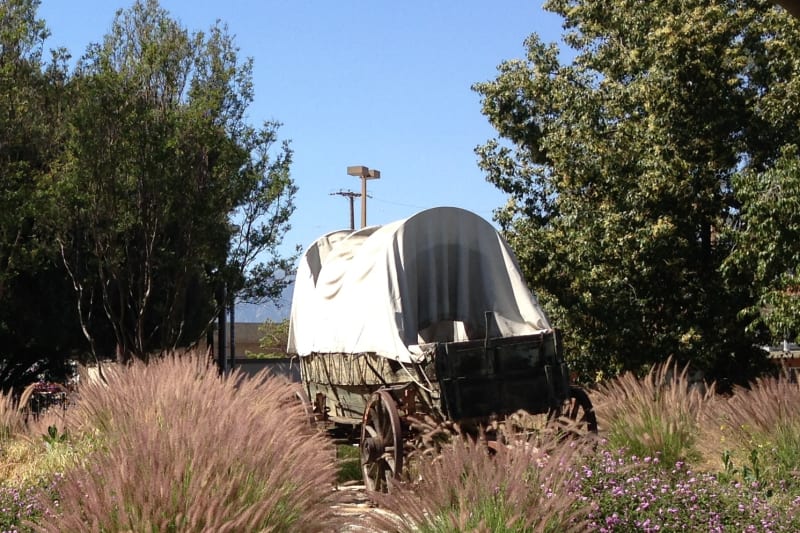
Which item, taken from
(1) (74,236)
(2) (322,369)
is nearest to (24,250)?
(1) (74,236)

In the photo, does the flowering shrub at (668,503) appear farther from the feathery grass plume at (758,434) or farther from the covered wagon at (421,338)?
the covered wagon at (421,338)

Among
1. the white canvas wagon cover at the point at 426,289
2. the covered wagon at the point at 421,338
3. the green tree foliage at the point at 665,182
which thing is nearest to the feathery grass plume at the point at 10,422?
the covered wagon at the point at 421,338

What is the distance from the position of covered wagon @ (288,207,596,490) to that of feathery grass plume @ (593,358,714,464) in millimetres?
456

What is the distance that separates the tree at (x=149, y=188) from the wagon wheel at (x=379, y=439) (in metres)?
9.96

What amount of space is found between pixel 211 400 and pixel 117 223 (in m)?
12.0

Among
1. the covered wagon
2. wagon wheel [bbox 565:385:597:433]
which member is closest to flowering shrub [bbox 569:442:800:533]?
the covered wagon

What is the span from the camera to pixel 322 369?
12.6 m

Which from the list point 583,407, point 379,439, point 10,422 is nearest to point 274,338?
point 10,422

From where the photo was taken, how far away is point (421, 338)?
12.4 meters

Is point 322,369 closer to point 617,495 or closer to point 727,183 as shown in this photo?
point 617,495

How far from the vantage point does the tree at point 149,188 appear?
63.1 ft

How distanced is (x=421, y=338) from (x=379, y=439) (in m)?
2.73

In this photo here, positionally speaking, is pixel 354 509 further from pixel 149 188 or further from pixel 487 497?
pixel 149 188

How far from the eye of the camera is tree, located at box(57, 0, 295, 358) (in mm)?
19234
